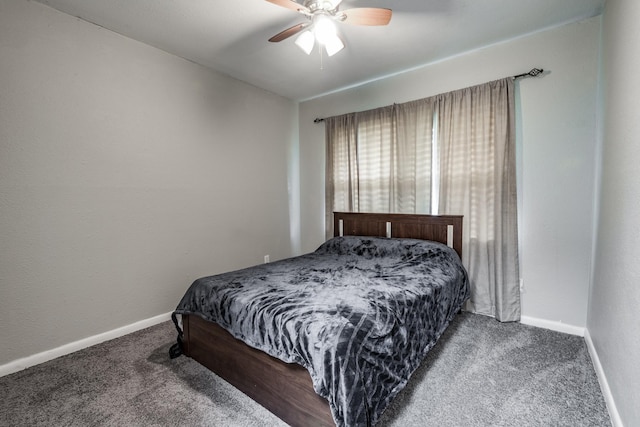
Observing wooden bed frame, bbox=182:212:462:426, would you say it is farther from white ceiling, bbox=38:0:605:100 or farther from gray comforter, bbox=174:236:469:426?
white ceiling, bbox=38:0:605:100

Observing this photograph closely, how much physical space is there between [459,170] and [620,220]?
1.41 meters

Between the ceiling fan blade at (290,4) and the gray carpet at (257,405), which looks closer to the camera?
the gray carpet at (257,405)

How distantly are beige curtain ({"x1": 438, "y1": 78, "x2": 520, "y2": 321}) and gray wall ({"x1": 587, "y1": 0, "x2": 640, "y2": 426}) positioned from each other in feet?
1.94

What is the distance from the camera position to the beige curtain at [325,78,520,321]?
2529 millimetres

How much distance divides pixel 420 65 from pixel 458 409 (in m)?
3.02

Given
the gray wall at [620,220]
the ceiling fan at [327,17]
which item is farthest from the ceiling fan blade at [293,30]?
the gray wall at [620,220]

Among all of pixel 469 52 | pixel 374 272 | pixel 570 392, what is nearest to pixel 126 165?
pixel 374 272

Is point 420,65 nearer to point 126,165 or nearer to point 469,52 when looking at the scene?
point 469,52

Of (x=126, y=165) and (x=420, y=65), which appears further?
(x=420, y=65)

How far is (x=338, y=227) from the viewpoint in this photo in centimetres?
362

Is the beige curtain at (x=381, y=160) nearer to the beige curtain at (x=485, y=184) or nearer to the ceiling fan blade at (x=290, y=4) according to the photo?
the beige curtain at (x=485, y=184)

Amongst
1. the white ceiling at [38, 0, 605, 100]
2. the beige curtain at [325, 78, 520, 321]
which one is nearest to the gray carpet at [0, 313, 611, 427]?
the beige curtain at [325, 78, 520, 321]

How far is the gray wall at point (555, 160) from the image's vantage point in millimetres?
2238

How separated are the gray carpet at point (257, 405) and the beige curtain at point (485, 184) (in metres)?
0.53
